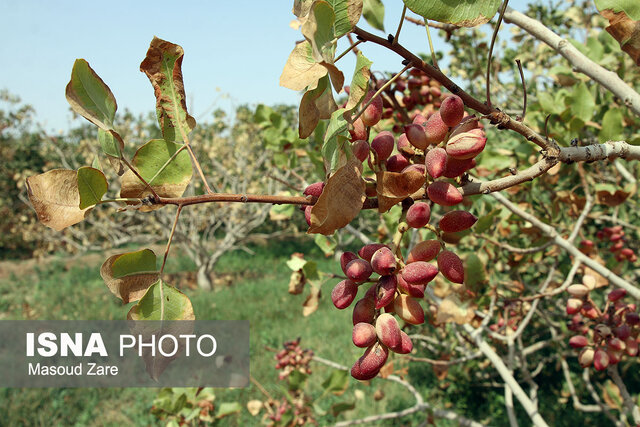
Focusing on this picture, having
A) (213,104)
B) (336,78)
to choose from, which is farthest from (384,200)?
(213,104)

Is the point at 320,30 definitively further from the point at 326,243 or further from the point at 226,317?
the point at 226,317

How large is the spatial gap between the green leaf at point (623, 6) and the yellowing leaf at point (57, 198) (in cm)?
68

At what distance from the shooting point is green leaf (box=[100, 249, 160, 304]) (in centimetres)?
52

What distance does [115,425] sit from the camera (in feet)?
12.0

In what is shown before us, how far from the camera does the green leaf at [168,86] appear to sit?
1.79 feet

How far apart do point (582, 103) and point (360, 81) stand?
1.22 m

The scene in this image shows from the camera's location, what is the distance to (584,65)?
890mm

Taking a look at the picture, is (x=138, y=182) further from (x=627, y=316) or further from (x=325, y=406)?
(x=325, y=406)

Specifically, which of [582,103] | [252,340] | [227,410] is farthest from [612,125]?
[252,340]

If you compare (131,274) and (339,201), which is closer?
(339,201)

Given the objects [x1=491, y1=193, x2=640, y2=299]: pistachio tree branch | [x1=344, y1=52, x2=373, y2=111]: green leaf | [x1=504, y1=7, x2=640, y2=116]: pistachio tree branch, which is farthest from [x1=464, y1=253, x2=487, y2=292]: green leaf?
[x1=344, y1=52, x2=373, y2=111]: green leaf

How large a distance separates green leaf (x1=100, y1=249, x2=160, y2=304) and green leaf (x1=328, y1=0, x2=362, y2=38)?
0.32 meters

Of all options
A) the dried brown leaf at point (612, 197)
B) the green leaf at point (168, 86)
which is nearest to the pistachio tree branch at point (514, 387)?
the dried brown leaf at point (612, 197)

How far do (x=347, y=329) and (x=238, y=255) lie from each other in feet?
19.7
